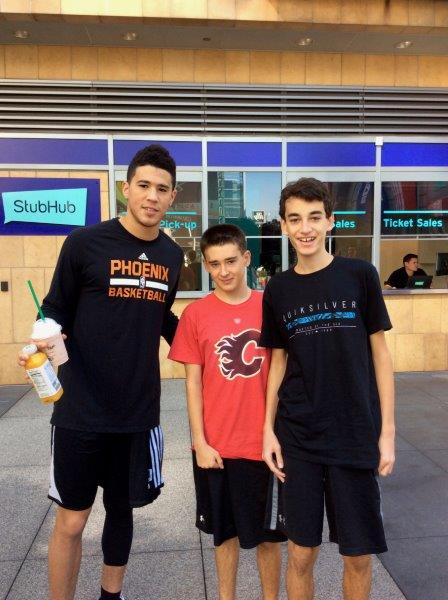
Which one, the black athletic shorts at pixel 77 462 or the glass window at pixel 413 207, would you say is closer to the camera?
the black athletic shorts at pixel 77 462

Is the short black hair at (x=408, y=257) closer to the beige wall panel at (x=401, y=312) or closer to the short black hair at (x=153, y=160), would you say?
the beige wall panel at (x=401, y=312)

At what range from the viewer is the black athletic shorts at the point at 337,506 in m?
1.95

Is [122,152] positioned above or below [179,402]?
above

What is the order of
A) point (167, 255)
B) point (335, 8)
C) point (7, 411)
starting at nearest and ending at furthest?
1. point (167, 255)
2. point (7, 411)
3. point (335, 8)

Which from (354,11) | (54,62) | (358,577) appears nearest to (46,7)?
(54,62)

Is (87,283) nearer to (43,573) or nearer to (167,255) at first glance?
(167,255)

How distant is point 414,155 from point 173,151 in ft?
12.0

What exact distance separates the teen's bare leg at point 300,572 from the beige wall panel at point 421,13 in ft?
22.5

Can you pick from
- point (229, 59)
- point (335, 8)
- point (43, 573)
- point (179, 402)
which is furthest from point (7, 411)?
point (335, 8)

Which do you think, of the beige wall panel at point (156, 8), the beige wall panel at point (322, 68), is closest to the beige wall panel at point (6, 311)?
the beige wall panel at point (156, 8)

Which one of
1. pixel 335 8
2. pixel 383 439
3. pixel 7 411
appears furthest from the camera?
pixel 335 8

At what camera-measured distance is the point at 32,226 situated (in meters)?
7.07

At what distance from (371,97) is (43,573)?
726 centimetres

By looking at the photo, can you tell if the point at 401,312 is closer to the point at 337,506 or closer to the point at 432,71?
the point at 432,71
